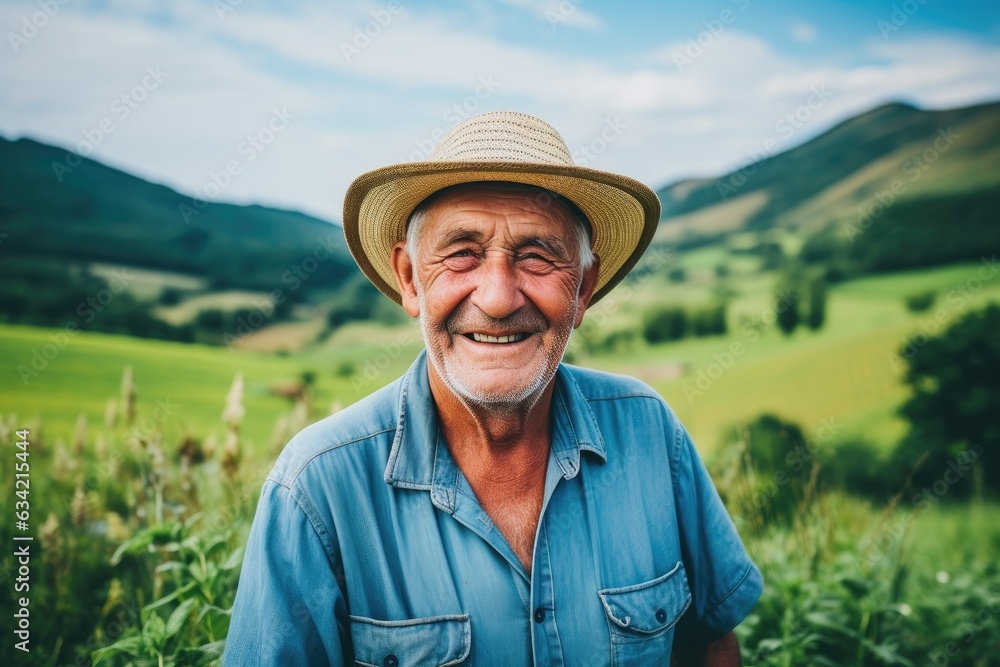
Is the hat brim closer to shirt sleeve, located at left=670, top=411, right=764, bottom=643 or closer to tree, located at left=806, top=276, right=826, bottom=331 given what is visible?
shirt sleeve, located at left=670, top=411, right=764, bottom=643

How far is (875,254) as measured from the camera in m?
6.52

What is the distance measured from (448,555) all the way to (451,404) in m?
0.44

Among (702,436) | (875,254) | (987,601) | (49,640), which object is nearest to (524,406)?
(49,640)

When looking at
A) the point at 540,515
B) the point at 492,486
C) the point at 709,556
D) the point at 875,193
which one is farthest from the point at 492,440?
the point at 875,193

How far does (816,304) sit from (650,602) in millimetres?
5181

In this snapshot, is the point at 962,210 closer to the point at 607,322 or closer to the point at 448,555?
the point at 607,322

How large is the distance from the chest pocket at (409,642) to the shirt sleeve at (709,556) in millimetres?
810

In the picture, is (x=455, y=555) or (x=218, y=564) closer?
(x=455, y=555)

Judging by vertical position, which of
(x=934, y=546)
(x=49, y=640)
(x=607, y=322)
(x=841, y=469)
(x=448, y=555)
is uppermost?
(x=607, y=322)

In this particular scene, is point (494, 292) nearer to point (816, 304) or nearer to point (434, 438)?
point (434, 438)

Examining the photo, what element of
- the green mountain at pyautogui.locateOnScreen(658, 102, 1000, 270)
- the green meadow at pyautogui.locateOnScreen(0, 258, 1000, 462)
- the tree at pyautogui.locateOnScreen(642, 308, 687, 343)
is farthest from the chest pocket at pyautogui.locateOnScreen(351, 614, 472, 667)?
the green mountain at pyautogui.locateOnScreen(658, 102, 1000, 270)

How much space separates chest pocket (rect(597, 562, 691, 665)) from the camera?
1912mm

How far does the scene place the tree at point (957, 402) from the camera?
548 cm

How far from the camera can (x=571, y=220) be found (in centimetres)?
212
